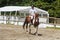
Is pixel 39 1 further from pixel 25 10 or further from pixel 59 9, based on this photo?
pixel 25 10

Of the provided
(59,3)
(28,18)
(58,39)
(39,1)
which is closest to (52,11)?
(59,3)

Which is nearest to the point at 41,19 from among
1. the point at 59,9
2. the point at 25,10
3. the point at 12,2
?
Result: the point at 25,10

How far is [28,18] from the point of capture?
1647cm

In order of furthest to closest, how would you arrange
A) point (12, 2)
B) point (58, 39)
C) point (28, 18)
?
1. point (12, 2)
2. point (28, 18)
3. point (58, 39)

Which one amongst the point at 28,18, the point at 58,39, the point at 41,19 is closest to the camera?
the point at 58,39

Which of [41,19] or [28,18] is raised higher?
[28,18]

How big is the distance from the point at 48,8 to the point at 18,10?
10820mm

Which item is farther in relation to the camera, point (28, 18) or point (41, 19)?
point (41, 19)

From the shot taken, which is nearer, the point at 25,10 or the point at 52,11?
the point at 25,10

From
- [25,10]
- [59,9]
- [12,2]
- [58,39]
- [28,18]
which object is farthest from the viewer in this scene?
[12,2]

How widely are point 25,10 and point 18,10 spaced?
109 centimetres

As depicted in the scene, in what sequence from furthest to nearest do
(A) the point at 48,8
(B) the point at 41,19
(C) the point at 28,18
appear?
1. (A) the point at 48,8
2. (B) the point at 41,19
3. (C) the point at 28,18

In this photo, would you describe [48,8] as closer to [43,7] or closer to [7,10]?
[43,7]

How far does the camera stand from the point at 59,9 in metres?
42.2
